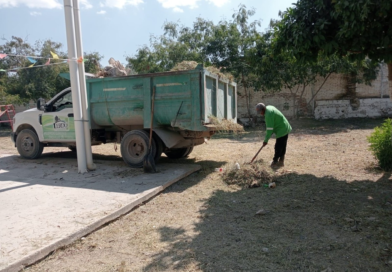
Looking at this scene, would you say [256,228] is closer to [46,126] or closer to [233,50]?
[46,126]

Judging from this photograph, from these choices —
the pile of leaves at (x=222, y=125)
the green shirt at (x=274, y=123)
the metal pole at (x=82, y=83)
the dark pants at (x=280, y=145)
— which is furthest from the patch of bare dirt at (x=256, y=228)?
the metal pole at (x=82, y=83)

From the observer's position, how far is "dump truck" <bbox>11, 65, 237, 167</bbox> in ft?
21.1

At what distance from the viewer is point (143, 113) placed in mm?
6910

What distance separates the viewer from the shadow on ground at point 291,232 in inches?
122

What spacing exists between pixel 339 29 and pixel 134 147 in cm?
477

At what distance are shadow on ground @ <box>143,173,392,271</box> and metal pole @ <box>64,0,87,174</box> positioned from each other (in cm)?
316

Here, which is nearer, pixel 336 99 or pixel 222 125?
pixel 222 125

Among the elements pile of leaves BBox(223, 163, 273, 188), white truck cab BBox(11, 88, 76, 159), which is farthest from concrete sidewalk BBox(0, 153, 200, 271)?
pile of leaves BBox(223, 163, 273, 188)

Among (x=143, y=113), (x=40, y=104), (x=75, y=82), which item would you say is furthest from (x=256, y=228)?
(x=40, y=104)

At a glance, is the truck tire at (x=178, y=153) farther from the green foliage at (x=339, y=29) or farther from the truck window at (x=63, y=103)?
the green foliage at (x=339, y=29)

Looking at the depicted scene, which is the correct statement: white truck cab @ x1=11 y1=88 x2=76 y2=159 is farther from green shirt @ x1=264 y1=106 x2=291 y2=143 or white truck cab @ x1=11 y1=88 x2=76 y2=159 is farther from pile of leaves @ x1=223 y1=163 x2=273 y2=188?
green shirt @ x1=264 y1=106 x2=291 y2=143

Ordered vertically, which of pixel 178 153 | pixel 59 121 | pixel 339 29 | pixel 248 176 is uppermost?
pixel 339 29

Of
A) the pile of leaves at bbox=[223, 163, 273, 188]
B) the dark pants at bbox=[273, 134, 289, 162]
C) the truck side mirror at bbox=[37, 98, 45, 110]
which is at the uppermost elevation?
the truck side mirror at bbox=[37, 98, 45, 110]

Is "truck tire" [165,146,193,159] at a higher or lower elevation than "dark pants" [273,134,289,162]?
lower
